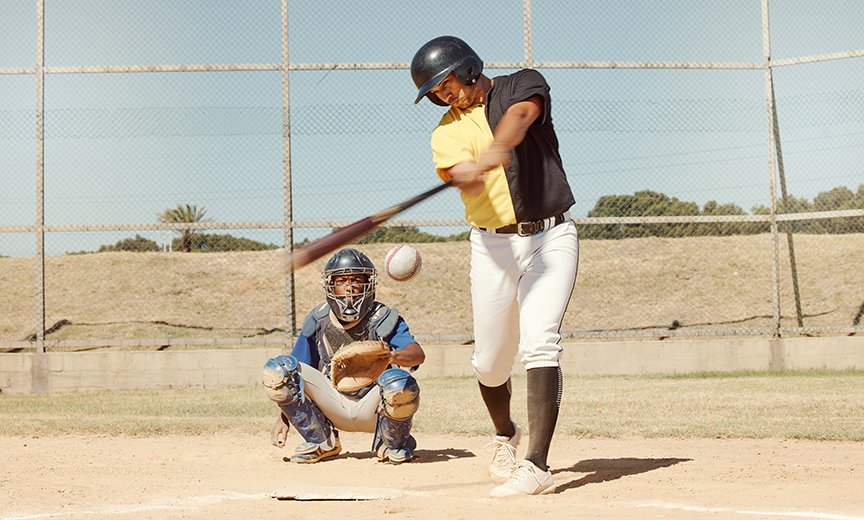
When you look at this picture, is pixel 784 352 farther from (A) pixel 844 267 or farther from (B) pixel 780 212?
(A) pixel 844 267

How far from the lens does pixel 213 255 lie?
1523cm

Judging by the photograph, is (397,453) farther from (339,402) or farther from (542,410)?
(542,410)

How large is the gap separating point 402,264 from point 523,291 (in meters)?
1.60

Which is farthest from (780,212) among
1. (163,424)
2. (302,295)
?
(163,424)

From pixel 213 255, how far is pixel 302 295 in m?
1.51

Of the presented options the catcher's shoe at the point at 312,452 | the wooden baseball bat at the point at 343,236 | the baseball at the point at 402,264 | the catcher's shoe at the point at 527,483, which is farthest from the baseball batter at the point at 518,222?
the catcher's shoe at the point at 312,452

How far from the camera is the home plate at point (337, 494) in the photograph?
4.73m

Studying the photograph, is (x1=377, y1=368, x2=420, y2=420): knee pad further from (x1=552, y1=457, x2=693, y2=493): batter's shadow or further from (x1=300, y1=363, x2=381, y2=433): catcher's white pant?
(x1=552, y1=457, x2=693, y2=493): batter's shadow

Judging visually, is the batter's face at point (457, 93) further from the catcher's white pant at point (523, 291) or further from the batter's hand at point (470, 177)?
the catcher's white pant at point (523, 291)

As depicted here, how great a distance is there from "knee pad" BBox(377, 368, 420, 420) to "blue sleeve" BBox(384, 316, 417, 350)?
164 mm

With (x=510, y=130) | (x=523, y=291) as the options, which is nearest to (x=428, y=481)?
(x=523, y=291)

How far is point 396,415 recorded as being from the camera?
5.83 m

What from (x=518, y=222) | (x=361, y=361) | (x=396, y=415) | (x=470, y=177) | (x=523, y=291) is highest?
(x=470, y=177)

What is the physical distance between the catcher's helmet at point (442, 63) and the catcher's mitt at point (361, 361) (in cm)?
140
